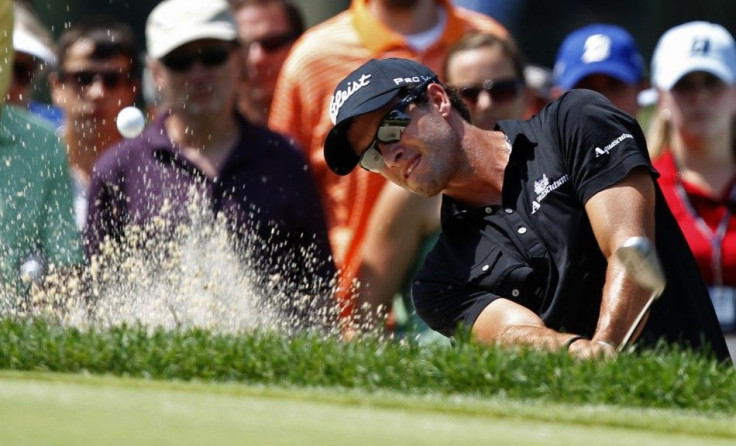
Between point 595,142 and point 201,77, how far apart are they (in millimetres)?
2810

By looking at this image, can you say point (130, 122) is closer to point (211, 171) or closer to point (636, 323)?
point (211, 171)

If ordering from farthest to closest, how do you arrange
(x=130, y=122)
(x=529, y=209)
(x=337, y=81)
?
(x=337, y=81) → (x=130, y=122) → (x=529, y=209)

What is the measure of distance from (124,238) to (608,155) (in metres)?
2.74

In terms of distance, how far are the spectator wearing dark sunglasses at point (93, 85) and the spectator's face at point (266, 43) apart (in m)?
0.81

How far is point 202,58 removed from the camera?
7.64m

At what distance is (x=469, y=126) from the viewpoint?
5.76 meters

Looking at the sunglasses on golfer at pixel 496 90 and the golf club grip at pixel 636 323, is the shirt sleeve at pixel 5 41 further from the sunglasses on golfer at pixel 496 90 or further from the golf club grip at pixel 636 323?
the golf club grip at pixel 636 323

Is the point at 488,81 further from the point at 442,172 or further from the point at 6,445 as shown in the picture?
the point at 6,445

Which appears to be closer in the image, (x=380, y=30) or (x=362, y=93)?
(x=362, y=93)

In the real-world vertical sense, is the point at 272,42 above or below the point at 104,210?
above

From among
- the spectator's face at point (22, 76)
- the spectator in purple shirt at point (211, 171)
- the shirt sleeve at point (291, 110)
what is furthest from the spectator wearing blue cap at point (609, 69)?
the spectator's face at point (22, 76)

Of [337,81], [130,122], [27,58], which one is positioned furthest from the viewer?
[27,58]

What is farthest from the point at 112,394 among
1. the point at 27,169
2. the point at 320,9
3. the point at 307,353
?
the point at 320,9

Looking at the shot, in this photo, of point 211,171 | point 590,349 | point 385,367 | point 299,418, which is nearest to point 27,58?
point 211,171
